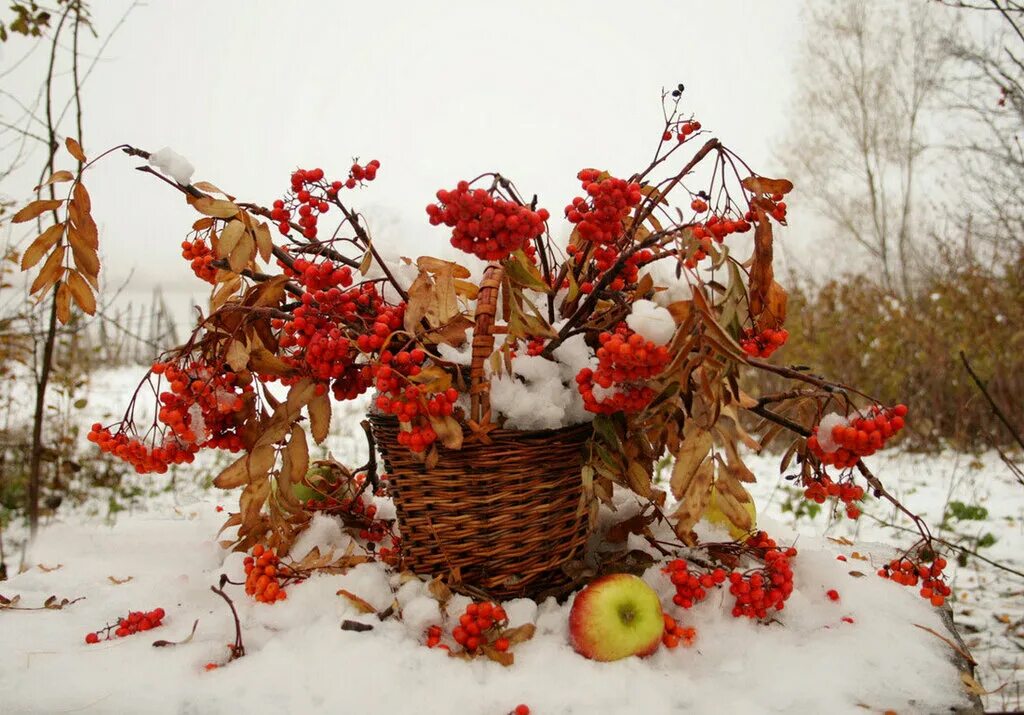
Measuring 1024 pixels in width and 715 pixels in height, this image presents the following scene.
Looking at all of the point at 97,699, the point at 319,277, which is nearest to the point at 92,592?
the point at 97,699

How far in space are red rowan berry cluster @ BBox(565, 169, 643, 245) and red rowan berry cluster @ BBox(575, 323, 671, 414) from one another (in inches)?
5.2

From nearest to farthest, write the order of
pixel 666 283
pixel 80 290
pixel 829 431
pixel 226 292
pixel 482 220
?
1. pixel 482 220
2. pixel 829 431
3. pixel 80 290
4. pixel 226 292
5. pixel 666 283

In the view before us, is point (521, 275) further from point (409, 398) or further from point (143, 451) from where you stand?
point (143, 451)

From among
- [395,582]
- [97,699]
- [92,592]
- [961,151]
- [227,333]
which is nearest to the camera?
[97,699]

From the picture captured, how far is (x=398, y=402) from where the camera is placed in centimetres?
95

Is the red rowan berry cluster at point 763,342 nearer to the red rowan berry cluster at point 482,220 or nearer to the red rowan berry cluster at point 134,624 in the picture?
the red rowan berry cluster at point 482,220

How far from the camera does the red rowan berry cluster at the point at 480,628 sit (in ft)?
3.36

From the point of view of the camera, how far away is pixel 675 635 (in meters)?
1.07

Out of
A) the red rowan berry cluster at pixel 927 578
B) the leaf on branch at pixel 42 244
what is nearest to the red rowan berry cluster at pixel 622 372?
the red rowan berry cluster at pixel 927 578

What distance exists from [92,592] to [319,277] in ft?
2.64

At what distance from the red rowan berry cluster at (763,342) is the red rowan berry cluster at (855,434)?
0.14 m

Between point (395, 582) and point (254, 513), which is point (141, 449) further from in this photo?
point (395, 582)

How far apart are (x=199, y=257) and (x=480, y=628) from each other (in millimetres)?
717

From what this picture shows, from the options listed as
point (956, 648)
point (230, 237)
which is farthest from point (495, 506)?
point (956, 648)
